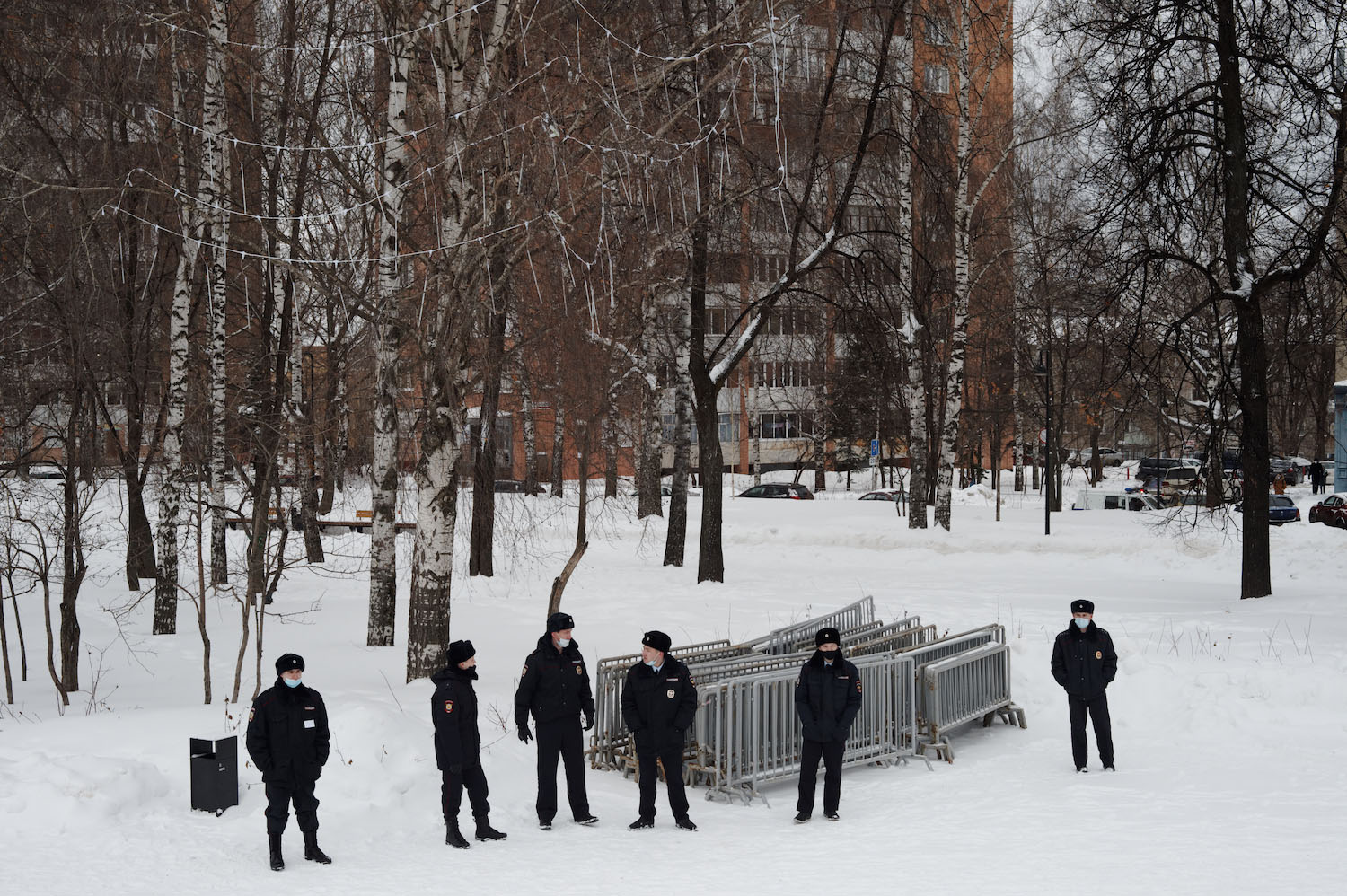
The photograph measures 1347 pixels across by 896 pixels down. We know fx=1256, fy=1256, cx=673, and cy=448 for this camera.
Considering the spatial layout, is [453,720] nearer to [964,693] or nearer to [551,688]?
[551,688]

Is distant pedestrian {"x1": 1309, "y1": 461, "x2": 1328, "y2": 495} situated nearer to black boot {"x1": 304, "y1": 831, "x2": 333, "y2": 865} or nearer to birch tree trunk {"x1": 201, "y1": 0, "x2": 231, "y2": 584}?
birch tree trunk {"x1": 201, "y1": 0, "x2": 231, "y2": 584}

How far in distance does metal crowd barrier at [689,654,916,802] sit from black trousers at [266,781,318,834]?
10.6ft

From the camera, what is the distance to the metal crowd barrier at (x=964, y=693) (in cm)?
1161

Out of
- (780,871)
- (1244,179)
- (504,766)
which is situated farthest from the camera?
(1244,179)

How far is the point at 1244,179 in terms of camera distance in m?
17.7

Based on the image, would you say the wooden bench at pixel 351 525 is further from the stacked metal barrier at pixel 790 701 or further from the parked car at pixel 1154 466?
the parked car at pixel 1154 466

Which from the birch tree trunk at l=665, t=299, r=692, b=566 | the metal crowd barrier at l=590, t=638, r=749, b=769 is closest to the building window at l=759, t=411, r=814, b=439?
the birch tree trunk at l=665, t=299, r=692, b=566

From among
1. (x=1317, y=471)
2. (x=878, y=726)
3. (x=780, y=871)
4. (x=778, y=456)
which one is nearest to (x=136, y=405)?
(x=878, y=726)

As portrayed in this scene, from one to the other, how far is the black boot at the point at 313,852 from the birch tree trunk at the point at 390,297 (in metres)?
4.75

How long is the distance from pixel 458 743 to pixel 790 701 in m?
3.21

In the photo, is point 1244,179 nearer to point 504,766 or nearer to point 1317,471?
point 504,766

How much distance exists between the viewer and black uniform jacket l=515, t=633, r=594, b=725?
9.02 meters

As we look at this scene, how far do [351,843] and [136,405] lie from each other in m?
13.1

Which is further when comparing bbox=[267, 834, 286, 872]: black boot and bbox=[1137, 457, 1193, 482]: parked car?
bbox=[1137, 457, 1193, 482]: parked car
